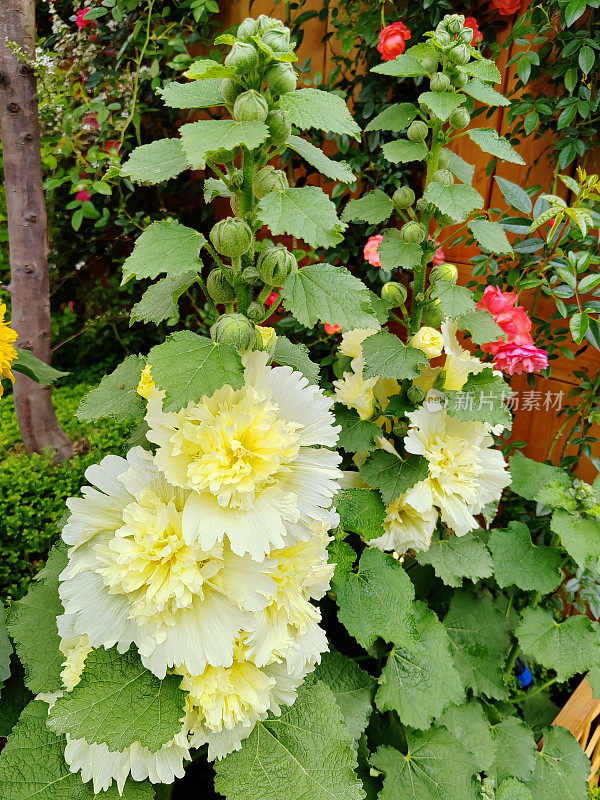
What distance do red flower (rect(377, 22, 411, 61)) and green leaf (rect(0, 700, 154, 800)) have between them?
1591 millimetres

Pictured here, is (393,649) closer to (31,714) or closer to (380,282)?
(31,714)

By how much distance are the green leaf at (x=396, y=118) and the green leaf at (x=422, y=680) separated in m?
0.85

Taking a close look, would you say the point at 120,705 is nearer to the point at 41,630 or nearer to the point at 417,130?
the point at 41,630

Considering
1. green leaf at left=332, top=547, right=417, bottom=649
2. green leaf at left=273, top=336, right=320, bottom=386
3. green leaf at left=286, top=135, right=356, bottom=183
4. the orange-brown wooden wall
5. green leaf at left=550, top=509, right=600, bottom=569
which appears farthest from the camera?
the orange-brown wooden wall

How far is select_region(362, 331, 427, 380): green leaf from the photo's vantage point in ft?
2.93

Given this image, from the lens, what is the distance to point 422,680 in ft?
3.05

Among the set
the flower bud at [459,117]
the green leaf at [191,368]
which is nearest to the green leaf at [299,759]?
the green leaf at [191,368]

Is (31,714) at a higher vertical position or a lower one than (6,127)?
lower

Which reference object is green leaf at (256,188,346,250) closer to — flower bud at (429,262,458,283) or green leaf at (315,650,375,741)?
flower bud at (429,262,458,283)

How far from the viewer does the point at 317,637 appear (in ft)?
2.03

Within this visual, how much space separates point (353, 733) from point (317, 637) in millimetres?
339

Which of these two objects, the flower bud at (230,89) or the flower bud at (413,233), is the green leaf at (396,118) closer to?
the flower bud at (413,233)

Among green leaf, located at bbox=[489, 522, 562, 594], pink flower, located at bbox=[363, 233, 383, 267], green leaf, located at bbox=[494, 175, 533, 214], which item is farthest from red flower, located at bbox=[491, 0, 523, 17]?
green leaf, located at bbox=[489, 522, 562, 594]

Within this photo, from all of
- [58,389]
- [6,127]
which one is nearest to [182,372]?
[6,127]
